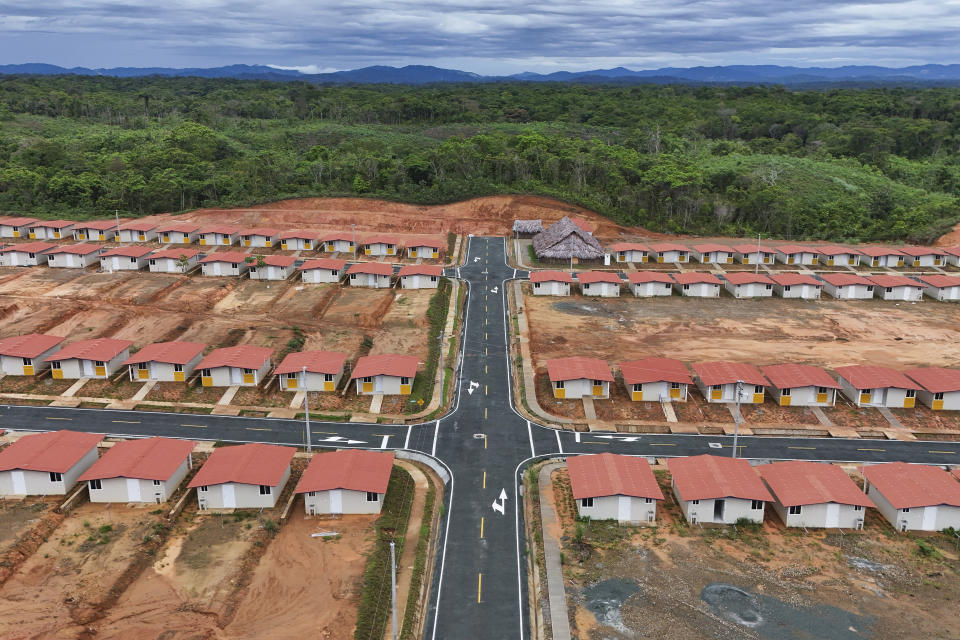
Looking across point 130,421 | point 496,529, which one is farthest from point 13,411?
point 496,529

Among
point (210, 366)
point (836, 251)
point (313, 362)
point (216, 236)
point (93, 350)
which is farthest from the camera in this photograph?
point (216, 236)

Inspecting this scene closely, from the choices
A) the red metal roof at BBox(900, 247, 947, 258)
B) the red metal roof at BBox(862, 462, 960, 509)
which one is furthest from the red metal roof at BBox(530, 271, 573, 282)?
the red metal roof at BBox(900, 247, 947, 258)

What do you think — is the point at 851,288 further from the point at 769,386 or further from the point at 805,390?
the point at 769,386

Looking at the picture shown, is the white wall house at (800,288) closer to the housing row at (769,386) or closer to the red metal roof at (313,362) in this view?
the housing row at (769,386)

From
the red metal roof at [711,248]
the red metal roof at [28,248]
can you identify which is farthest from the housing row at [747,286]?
the red metal roof at [28,248]

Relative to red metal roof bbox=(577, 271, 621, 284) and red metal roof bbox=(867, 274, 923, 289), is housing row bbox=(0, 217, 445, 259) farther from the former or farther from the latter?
red metal roof bbox=(867, 274, 923, 289)

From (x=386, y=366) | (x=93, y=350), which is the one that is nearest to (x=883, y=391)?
(x=386, y=366)
